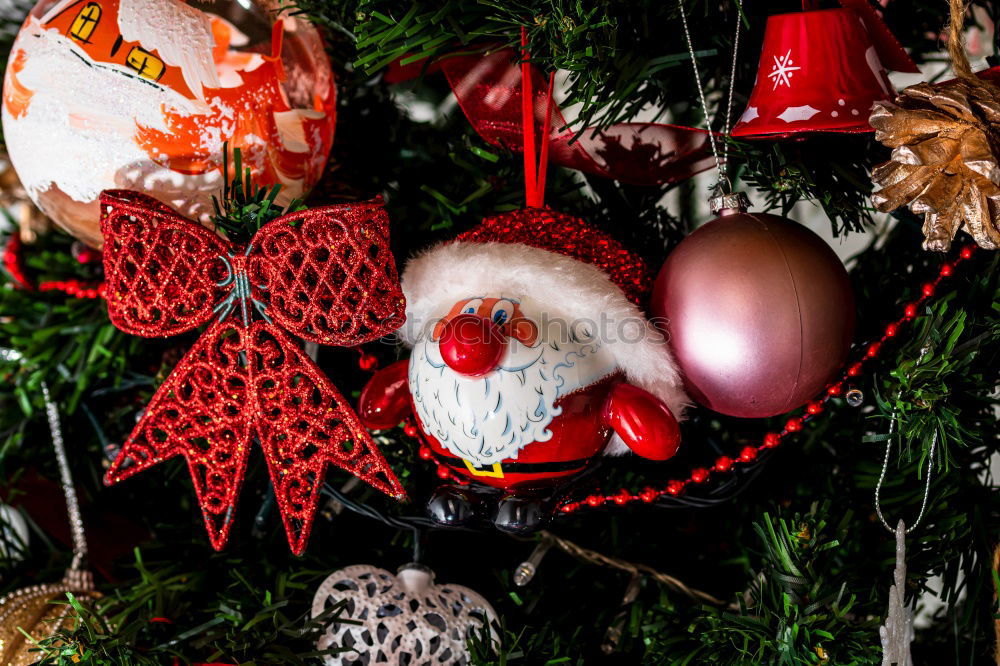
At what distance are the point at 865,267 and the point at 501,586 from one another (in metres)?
0.36

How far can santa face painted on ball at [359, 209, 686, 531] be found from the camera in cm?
45

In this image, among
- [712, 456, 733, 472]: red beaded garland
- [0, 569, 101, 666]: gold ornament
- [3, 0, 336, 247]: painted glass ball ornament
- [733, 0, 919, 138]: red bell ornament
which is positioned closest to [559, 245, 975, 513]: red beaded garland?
[712, 456, 733, 472]: red beaded garland

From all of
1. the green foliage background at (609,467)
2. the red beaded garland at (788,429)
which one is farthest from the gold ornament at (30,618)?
the red beaded garland at (788,429)

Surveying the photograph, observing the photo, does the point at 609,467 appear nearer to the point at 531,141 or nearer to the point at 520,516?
the point at 520,516

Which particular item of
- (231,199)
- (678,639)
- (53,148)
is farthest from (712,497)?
(53,148)

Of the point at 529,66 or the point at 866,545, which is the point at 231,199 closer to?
the point at 529,66

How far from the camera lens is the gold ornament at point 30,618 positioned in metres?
0.60

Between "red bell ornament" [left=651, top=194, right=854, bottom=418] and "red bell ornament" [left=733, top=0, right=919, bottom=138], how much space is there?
58 mm

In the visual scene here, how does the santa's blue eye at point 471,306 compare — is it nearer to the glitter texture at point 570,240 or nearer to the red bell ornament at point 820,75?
the glitter texture at point 570,240

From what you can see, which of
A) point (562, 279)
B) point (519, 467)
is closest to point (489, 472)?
point (519, 467)

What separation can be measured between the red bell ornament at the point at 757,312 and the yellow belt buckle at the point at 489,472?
0.41ft

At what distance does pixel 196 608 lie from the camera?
23.4 inches

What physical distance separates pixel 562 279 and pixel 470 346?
8 cm

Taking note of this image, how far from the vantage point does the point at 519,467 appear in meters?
0.47
